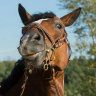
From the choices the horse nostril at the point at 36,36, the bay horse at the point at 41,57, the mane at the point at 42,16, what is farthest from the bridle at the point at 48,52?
the mane at the point at 42,16

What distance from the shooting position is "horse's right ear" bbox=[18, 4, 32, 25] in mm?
6141

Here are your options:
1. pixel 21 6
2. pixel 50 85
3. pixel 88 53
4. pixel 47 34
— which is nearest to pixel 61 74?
pixel 50 85

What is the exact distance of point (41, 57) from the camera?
569cm

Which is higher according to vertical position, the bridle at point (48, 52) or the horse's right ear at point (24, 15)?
the horse's right ear at point (24, 15)

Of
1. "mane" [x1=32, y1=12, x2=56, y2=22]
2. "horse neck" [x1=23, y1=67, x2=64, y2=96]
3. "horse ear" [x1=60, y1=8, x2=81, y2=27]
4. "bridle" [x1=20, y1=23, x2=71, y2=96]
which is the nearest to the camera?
"bridle" [x1=20, y1=23, x2=71, y2=96]

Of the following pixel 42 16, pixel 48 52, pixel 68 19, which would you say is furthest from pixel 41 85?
pixel 68 19

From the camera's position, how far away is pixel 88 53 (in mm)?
36344

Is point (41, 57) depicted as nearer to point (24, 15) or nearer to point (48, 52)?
point (48, 52)

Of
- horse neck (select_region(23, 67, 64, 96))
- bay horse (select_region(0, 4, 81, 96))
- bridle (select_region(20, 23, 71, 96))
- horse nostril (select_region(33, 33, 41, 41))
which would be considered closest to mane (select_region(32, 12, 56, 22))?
bay horse (select_region(0, 4, 81, 96))

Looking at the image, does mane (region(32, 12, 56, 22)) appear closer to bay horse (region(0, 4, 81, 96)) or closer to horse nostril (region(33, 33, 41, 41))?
bay horse (region(0, 4, 81, 96))

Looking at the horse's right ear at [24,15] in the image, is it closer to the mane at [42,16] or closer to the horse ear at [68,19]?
the mane at [42,16]

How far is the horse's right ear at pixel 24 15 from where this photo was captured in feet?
20.1

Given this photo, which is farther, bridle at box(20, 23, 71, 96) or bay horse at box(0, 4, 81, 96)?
bridle at box(20, 23, 71, 96)

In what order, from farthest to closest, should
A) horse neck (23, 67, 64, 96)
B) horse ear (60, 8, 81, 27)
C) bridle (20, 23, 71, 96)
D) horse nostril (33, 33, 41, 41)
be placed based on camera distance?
horse ear (60, 8, 81, 27)
horse neck (23, 67, 64, 96)
bridle (20, 23, 71, 96)
horse nostril (33, 33, 41, 41)
